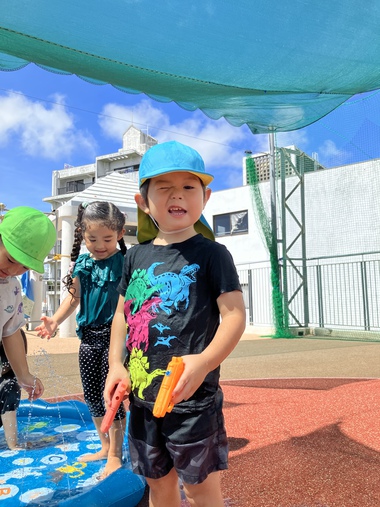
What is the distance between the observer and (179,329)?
61.5 inches

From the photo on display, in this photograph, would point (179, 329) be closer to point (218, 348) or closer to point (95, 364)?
point (218, 348)

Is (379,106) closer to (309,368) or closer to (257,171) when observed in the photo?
(309,368)

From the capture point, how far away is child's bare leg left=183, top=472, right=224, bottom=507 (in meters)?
1.54

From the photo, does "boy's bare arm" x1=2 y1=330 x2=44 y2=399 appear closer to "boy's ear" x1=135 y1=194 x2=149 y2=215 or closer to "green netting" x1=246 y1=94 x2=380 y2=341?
"boy's ear" x1=135 y1=194 x2=149 y2=215

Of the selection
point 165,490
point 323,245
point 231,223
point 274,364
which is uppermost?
point 231,223

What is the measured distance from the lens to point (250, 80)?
2990 millimetres

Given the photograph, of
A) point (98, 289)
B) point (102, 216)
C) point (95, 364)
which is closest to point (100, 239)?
point (102, 216)

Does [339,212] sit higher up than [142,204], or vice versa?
[339,212]

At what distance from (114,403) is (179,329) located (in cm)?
31

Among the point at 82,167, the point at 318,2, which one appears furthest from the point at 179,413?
the point at 82,167

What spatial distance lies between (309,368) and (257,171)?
21.5ft

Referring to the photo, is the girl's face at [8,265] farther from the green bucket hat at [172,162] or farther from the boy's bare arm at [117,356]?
the green bucket hat at [172,162]

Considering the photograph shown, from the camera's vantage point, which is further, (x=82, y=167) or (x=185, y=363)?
(x=82, y=167)

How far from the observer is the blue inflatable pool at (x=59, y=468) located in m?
2.05
